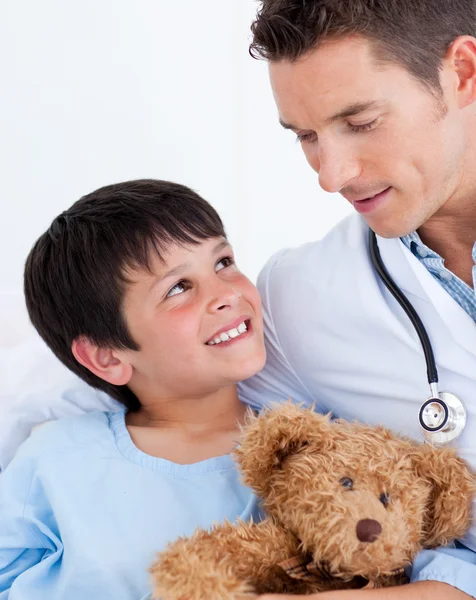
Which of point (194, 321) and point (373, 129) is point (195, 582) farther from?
point (373, 129)

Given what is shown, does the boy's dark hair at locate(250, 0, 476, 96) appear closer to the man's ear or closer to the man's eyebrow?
the man's ear

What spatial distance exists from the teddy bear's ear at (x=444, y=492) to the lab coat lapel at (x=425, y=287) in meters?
0.21

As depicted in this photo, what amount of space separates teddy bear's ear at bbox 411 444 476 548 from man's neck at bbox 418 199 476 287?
1.33 ft

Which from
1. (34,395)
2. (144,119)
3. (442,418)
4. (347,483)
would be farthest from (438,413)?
(144,119)

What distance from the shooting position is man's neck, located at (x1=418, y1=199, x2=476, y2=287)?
5.13ft

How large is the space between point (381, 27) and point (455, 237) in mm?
435

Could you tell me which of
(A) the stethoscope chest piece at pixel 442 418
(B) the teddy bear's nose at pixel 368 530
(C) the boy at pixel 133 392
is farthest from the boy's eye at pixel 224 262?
(B) the teddy bear's nose at pixel 368 530

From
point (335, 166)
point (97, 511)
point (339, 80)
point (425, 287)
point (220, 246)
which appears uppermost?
point (339, 80)

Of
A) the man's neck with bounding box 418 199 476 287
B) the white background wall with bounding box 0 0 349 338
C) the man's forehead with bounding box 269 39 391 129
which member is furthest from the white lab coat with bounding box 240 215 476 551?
the white background wall with bounding box 0 0 349 338

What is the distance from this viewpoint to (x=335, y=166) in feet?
4.59

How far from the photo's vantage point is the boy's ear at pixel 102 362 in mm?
1649

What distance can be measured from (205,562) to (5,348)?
3.58ft

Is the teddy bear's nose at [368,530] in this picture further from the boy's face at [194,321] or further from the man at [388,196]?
the boy's face at [194,321]

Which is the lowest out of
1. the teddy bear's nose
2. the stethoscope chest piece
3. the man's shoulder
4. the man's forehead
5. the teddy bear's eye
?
the teddy bear's nose
